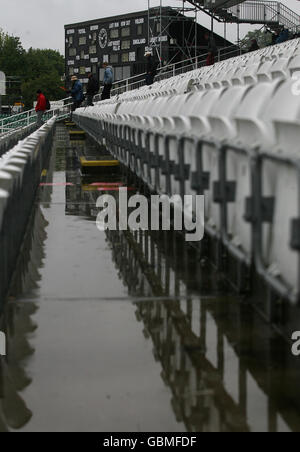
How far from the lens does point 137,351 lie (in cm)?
312

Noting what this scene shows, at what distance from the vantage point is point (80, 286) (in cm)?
412

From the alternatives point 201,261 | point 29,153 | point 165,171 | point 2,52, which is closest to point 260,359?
point 201,261

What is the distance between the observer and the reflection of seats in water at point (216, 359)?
8.20 feet

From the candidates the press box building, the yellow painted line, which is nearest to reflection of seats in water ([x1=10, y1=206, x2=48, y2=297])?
the yellow painted line

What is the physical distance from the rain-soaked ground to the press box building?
35.4 metres

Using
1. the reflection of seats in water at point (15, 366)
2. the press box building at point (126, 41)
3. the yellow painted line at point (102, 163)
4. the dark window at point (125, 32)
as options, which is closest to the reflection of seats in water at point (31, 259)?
the reflection of seats in water at point (15, 366)

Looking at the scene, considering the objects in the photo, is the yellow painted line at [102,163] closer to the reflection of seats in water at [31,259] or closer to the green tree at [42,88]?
the reflection of seats in water at [31,259]

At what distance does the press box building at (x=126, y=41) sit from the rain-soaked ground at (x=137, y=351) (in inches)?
1394

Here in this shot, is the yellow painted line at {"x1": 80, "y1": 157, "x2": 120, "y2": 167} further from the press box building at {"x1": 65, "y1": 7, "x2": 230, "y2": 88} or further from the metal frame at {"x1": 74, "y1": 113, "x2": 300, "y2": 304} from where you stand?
the press box building at {"x1": 65, "y1": 7, "x2": 230, "y2": 88}

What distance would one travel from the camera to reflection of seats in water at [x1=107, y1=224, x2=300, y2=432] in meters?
2.50

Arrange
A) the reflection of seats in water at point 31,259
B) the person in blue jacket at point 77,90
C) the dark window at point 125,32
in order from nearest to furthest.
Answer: the reflection of seats in water at point 31,259 < the person in blue jacket at point 77,90 < the dark window at point 125,32
